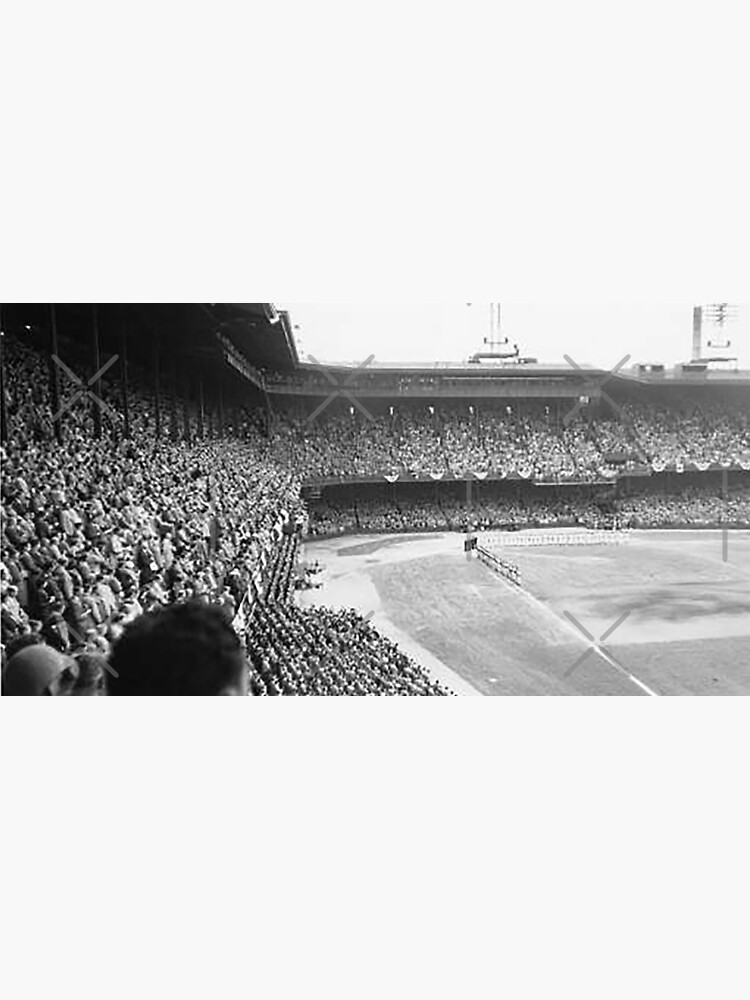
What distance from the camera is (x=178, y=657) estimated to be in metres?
3.99

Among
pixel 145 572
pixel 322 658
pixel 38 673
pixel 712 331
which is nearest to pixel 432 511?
pixel 322 658

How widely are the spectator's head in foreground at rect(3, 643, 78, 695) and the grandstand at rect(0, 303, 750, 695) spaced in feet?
0.26

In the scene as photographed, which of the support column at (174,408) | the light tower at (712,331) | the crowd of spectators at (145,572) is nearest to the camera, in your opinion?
the crowd of spectators at (145,572)

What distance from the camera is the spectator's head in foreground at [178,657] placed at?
3.97m

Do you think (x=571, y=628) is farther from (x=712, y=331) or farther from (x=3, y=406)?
(x=3, y=406)

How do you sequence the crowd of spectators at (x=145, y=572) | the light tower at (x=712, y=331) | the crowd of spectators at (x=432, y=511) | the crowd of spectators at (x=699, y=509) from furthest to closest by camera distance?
the crowd of spectators at (x=432, y=511) < the crowd of spectators at (x=699, y=509) < the light tower at (x=712, y=331) < the crowd of spectators at (x=145, y=572)

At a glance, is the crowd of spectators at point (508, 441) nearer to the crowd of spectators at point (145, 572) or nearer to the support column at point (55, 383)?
the crowd of spectators at point (145, 572)

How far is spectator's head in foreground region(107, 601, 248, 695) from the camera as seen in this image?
13.0ft

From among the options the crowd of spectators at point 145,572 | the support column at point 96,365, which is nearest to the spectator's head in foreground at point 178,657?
the crowd of spectators at point 145,572

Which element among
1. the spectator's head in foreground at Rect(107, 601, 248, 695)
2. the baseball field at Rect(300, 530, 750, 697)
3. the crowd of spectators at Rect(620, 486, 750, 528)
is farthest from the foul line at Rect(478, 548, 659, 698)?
the spectator's head in foreground at Rect(107, 601, 248, 695)

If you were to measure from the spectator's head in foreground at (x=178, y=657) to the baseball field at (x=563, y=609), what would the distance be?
0.82 meters

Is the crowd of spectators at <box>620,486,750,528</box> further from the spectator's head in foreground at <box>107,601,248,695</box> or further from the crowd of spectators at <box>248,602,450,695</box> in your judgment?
the spectator's head in foreground at <box>107,601,248,695</box>

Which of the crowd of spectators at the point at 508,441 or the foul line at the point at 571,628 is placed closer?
the foul line at the point at 571,628

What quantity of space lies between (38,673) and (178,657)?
2.83ft
